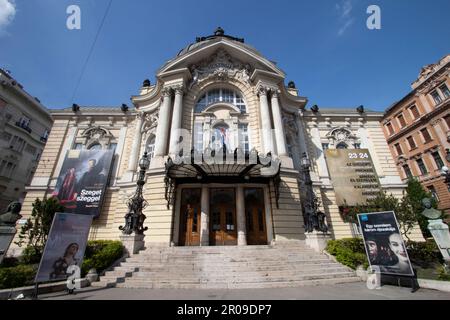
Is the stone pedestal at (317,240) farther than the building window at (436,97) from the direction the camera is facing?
No

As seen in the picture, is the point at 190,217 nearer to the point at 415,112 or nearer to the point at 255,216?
the point at 255,216

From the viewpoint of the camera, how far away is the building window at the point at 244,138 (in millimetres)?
17359

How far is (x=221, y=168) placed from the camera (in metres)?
13.4

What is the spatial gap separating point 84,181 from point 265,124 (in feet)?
57.6

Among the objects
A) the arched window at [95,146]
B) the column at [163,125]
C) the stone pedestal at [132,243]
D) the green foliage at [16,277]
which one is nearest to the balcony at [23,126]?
the arched window at [95,146]

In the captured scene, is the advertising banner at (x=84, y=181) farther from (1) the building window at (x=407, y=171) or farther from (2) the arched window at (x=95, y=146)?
(1) the building window at (x=407, y=171)

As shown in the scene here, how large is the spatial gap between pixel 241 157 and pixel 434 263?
43.9ft

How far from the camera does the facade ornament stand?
1919cm

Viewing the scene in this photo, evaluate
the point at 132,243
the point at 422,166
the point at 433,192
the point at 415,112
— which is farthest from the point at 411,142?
the point at 132,243

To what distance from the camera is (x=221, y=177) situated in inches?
561

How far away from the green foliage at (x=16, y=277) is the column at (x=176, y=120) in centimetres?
986

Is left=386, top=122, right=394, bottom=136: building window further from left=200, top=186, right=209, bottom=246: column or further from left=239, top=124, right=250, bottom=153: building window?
left=200, top=186, right=209, bottom=246: column

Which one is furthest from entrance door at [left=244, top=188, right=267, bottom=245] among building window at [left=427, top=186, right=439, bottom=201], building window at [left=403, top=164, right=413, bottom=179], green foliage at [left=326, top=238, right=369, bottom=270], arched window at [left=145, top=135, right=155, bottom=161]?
building window at [left=403, top=164, right=413, bottom=179]
